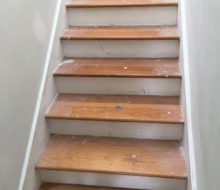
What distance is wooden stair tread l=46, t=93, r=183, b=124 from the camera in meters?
1.76

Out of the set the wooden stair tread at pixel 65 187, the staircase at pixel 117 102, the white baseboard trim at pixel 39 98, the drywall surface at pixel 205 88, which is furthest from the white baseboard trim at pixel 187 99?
the white baseboard trim at pixel 39 98

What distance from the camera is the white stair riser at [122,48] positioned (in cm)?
205

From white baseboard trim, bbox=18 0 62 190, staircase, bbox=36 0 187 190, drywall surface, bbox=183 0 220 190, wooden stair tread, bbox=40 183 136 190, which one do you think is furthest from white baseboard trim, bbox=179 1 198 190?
white baseboard trim, bbox=18 0 62 190

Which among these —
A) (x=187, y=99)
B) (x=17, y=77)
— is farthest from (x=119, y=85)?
(x=17, y=77)

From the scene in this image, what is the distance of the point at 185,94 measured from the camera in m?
1.63

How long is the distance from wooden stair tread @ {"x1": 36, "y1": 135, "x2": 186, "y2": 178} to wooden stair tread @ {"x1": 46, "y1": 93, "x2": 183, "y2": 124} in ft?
0.53

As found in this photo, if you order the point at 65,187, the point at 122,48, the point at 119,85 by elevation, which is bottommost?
the point at 65,187

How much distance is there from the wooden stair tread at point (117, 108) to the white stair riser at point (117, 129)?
4cm

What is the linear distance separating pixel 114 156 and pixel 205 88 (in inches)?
29.6

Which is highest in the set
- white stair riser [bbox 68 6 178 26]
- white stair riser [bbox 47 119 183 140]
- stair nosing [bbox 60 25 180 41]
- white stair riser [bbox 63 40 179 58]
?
white stair riser [bbox 68 6 178 26]

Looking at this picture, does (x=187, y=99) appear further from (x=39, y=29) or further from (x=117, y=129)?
(x=39, y=29)

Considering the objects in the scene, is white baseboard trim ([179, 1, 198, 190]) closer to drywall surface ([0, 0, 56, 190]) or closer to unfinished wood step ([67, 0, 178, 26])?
unfinished wood step ([67, 0, 178, 26])

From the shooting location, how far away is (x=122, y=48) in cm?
212

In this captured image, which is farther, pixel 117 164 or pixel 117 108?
pixel 117 108
